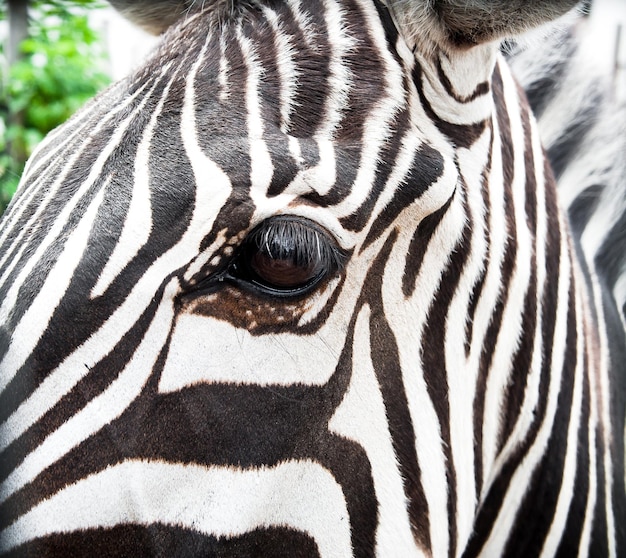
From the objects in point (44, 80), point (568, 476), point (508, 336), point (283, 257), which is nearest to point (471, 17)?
point (283, 257)

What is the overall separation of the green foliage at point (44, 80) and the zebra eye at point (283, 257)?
586 cm

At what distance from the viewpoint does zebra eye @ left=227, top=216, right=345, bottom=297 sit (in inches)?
57.9

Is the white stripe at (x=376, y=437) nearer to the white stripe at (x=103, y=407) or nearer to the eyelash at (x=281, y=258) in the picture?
the eyelash at (x=281, y=258)

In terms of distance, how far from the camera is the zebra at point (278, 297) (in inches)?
55.8

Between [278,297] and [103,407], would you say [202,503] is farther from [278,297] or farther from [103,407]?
[278,297]

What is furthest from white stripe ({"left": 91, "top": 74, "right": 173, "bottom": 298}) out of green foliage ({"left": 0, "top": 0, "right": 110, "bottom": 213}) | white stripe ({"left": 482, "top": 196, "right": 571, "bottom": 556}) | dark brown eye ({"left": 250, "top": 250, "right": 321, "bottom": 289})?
green foliage ({"left": 0, "top": 0, "right": 110, "bottom": 213})

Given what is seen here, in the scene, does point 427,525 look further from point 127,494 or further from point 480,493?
point 127,494

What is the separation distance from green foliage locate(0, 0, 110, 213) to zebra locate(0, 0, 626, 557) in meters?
5.42

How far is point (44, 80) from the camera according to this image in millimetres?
6680

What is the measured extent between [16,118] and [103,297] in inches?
251

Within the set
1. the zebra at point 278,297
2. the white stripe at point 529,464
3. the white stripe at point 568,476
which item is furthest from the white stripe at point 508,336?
the white stripe at point 568,476

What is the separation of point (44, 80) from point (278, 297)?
619 cm

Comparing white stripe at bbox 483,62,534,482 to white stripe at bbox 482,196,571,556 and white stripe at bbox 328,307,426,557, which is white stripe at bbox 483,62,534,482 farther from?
white stripe at bbox 328,307,426,557

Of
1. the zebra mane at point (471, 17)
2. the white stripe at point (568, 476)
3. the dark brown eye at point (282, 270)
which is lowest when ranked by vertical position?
the white stripe at point (568, 476)
